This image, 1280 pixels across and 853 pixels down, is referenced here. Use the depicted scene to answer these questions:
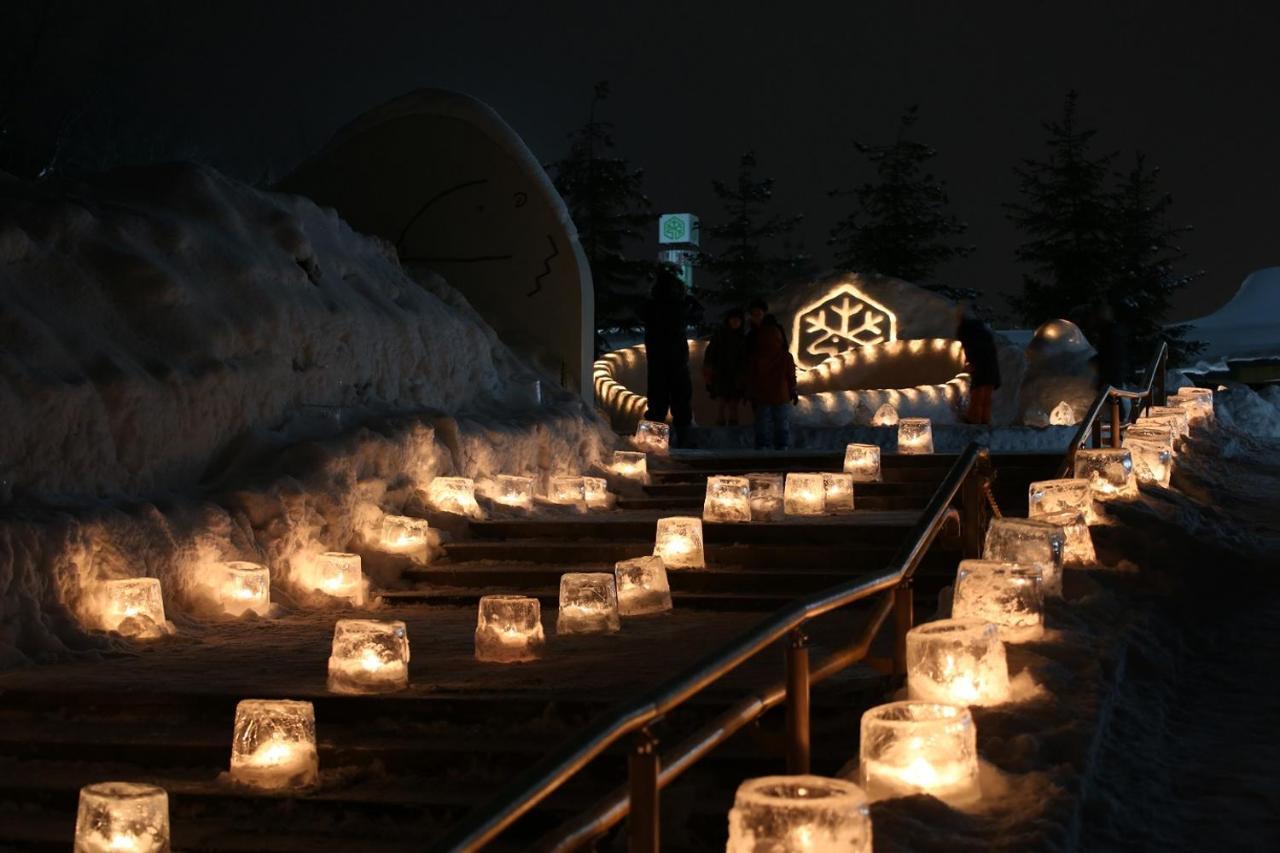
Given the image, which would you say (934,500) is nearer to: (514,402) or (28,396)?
(28,396)

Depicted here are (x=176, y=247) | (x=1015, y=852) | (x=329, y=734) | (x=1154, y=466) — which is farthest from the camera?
(x=1154, y=466)

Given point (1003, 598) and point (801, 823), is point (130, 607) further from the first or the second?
point (801, 823)

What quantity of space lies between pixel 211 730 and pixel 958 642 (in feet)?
11.3

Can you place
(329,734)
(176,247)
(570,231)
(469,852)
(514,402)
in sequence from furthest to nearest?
(570,231), (514,402), (176,247), (329,734), (469,852)

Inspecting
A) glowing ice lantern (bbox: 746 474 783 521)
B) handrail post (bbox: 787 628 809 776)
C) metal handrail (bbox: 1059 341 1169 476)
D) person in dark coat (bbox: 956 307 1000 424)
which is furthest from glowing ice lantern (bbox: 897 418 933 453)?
handrail post (bbox: 787 628 809 776)

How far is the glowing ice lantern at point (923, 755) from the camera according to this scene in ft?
18.3

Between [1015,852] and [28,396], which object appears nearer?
[1015,852]

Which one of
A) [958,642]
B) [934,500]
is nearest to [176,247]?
[934,500]

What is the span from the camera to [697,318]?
19.2 m

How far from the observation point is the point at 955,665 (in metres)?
6.47

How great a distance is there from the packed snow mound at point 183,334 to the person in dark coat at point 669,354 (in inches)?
148

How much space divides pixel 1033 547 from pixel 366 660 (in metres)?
3.47

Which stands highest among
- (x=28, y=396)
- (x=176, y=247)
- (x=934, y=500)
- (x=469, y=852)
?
→ (x=176, y=247)

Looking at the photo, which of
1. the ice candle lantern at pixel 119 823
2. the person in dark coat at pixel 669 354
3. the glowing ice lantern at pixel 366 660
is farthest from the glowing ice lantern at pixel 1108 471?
the ice candle lantern at pixel 119 823
